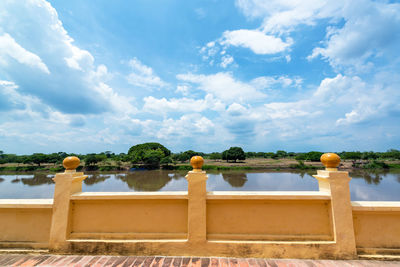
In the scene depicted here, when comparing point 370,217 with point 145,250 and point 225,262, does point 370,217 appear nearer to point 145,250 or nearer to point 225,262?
point 225,262

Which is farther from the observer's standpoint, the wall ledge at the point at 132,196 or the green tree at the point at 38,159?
the green tree at the point at 38,159

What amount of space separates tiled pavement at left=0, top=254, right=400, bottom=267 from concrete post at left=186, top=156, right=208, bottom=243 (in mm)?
280

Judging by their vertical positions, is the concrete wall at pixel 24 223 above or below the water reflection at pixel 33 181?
above

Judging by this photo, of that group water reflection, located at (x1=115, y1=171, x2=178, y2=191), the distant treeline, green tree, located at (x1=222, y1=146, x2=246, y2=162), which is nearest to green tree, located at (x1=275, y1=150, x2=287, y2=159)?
the distant treeline

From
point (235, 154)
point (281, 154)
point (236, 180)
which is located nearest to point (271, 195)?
point (236, 180)

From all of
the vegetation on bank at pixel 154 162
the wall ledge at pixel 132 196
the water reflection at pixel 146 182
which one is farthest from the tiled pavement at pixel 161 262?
the vegetation on bank at pixel 154 162

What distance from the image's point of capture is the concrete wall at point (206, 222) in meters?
2.34

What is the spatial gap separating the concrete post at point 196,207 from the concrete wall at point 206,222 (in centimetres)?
1

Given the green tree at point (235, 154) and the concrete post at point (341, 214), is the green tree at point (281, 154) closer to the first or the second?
the green tree at point (235, 154)

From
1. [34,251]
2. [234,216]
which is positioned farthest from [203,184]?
[34,251]

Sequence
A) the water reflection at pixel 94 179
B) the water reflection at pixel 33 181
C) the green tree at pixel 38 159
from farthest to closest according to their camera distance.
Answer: the green tree at pixel 38 159, the water reflection at pixel 94 179, the water reflection at pixel 33 181

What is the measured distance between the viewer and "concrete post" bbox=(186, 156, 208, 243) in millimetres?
2420

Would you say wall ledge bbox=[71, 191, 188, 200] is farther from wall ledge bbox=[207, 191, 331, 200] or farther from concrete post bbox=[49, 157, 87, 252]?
wall ledge bbox=[207, 191, 331, 200]

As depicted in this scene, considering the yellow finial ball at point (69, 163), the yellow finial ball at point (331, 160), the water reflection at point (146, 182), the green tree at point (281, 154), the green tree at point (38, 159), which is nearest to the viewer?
the yellow finial ball at point (331, 160)
